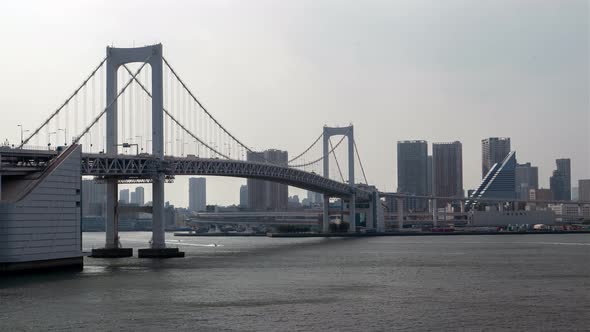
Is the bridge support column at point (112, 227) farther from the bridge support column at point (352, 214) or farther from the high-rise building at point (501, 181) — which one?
the high-rise building at point (501, 181)

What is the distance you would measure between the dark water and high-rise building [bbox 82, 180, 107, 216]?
10381cm

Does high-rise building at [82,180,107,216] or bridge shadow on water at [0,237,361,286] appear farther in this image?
high-rise building at [82,180,107,216]

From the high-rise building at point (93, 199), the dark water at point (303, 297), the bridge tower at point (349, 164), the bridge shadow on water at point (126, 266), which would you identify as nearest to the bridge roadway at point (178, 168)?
the bridge shadow on water at point (126, 266)

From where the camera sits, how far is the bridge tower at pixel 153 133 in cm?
4781

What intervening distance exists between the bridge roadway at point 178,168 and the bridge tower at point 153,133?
0.69 m

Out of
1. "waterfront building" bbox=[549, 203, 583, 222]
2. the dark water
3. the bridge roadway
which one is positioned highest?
the bridge roadway

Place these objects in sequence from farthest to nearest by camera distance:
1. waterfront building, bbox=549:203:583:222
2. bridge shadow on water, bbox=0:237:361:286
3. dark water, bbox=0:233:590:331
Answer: waterfront building, bbox=549:203:583:222, bridge shadow on water, bbox=0:237:361:286, dark water, bbox=0:233:590:331

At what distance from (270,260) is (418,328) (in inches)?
1019

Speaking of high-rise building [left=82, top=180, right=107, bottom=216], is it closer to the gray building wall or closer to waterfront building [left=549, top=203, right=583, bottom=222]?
waterfront building [left=549, top=203, right=583, bottom=222]

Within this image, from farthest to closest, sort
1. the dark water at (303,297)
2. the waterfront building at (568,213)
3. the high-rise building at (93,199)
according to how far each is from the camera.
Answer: the high-rise building at (93,199) < the waterfront building at (568,213) < the dark water at (303,297)

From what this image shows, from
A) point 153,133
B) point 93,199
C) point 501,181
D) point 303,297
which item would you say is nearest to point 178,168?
point 153,133

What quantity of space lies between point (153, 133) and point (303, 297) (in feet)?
68.4

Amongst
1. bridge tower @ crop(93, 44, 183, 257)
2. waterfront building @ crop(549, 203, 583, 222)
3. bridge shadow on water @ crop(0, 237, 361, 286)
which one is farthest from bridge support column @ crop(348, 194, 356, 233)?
waterfront building @ crop(549, 203, 583, 222)

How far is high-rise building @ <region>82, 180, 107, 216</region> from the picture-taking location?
5763 inches
